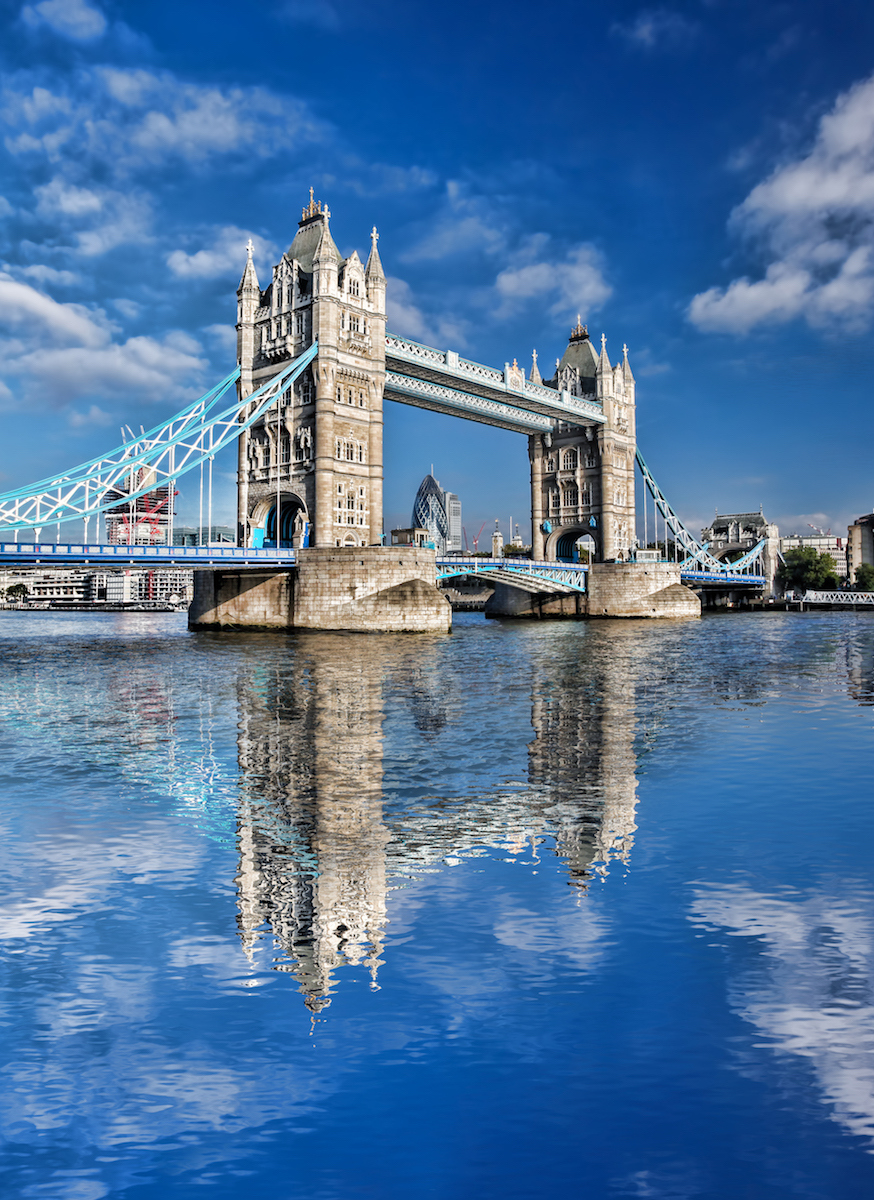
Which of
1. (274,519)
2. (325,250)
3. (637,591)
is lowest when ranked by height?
(637,591)

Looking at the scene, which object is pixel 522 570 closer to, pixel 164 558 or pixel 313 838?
pixel 164 558

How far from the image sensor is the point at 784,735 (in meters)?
13.5

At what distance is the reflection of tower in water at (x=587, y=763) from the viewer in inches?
298

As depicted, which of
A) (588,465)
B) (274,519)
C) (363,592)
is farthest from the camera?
(588,465)

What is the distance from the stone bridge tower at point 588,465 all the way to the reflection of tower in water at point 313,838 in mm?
61938

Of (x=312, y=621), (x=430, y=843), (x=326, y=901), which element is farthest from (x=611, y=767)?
(x=312, y=621)

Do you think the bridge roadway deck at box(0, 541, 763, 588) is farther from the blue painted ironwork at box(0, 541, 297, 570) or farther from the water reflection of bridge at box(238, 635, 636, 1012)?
the water reflection of bridge at box(238, 635, 636, 1012)

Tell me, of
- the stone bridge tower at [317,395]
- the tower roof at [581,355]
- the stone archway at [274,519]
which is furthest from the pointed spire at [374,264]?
the tower roof at [581,355]

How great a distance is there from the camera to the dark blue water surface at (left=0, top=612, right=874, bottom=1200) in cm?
350

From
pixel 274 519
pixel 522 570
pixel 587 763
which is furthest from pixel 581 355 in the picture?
pixel 587 763

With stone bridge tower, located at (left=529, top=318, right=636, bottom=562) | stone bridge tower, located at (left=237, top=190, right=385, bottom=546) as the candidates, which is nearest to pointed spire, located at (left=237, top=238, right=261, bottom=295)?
stone bridge tower, located at (left=237, top=190, right=385, bottom=546)

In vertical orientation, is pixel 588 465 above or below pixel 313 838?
above

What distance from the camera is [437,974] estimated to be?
4957 mm

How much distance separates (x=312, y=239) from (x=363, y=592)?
23.7 metres
